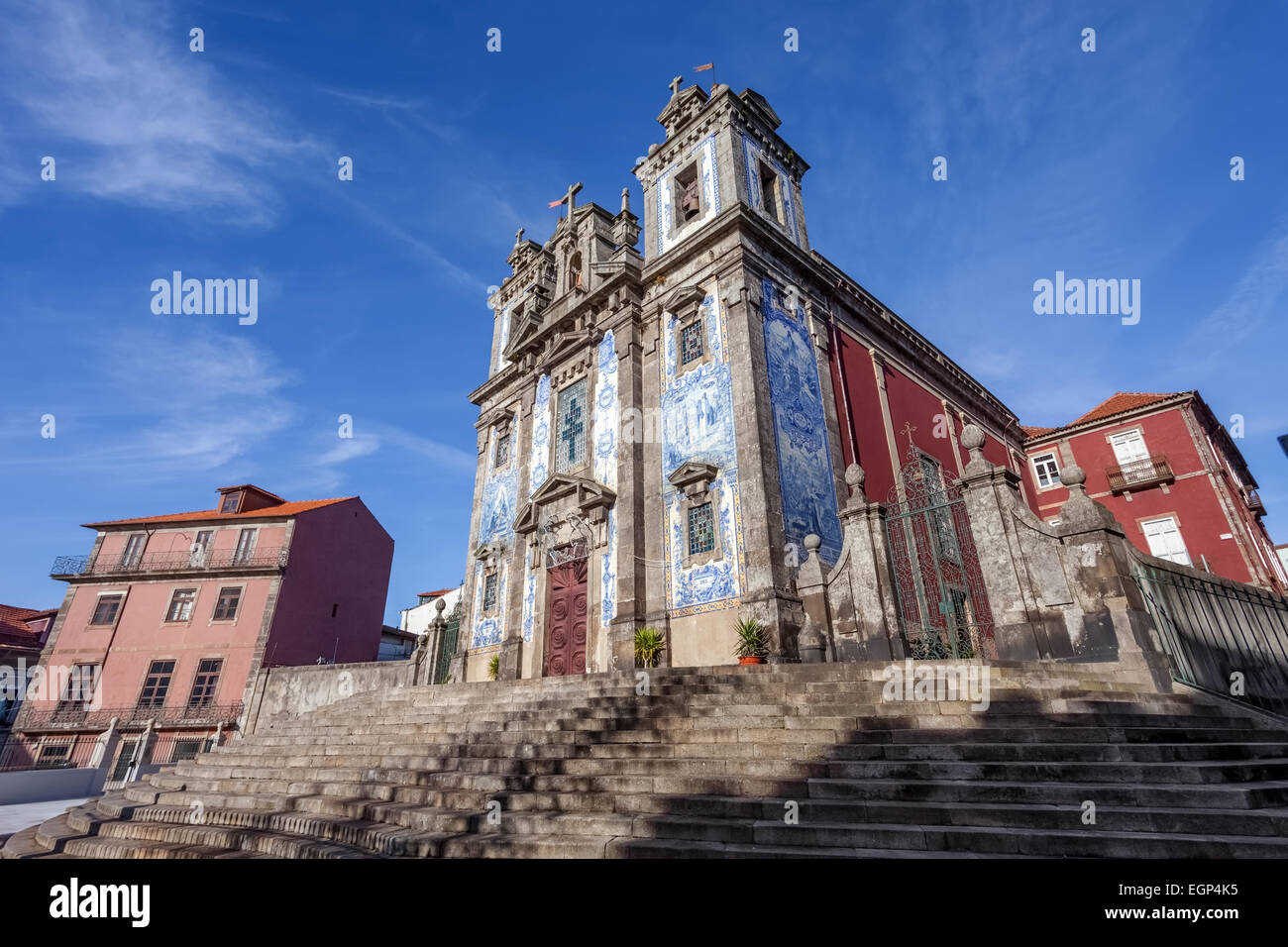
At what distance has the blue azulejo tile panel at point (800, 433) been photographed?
1301cm

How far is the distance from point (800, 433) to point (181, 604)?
2732 centimetres

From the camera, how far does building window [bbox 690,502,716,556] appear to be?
12961 mm

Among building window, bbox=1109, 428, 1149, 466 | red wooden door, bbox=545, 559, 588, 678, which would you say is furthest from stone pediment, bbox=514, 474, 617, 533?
building window, bbox=1109, 428, 1149, 466

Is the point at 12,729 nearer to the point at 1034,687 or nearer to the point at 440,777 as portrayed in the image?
the point at 440,777

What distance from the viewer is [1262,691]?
8047 millimetres

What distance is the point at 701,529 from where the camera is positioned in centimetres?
1323

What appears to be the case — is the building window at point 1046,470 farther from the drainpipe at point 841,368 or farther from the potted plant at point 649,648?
the potted plant at point 649,648

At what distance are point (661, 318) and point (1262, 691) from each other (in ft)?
43.0

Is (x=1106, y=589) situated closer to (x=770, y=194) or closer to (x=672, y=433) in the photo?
(x=672, y=433)

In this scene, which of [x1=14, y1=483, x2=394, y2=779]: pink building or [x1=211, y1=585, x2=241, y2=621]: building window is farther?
[x1=211, y1=585, x2=241, y2=621]: building window

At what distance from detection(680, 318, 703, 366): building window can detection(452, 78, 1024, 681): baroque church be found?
54 millimetres

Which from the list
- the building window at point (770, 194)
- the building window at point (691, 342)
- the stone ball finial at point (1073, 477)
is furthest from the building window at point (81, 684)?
the stone ball finial at point (1073, 477)

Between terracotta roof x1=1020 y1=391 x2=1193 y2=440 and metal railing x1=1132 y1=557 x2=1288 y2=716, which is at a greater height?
terracotta roof x1=1020 y1=391 x2=1193 y2=440

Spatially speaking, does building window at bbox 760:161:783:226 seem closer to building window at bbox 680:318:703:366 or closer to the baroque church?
the baroque church
